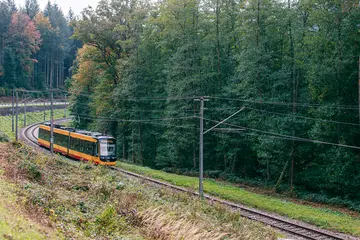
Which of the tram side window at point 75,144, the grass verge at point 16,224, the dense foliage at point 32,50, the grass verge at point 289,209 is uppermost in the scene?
the dense foliage at point 32,50

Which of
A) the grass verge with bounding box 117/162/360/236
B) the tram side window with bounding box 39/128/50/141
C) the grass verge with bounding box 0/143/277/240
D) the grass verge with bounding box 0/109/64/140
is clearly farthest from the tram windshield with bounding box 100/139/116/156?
the grass verge with bounding box 0/109/64/140

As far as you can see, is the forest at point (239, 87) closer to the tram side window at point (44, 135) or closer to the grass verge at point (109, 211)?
the grass verge at point (109, 211)

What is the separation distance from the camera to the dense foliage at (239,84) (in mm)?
24438

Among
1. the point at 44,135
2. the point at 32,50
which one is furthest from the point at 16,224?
the point at 32,50

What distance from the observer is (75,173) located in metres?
20.1

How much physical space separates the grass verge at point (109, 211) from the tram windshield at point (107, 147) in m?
11.6

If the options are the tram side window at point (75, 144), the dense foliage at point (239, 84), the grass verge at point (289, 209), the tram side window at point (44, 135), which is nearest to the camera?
the grass verge at point (289, 209)

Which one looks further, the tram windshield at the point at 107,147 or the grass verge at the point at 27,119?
the grass verge at the point at 27,119

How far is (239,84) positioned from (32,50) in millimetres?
73473

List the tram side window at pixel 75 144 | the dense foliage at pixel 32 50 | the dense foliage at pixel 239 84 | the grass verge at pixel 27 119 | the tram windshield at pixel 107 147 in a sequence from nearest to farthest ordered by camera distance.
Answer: the dense foliage at pixel 239 84
the tram windshield at pixel 107 147
the tram side window at pixel 75 144
the grass verge at pixel 27 119
the dense foliage at pixel 32 50

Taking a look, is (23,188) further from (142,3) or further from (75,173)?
(142,3)

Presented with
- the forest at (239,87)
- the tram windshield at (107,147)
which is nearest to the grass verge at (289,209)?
the forest at (239,87)

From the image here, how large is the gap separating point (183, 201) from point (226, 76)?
18.3 m

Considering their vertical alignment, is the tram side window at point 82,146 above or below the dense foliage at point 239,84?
below
